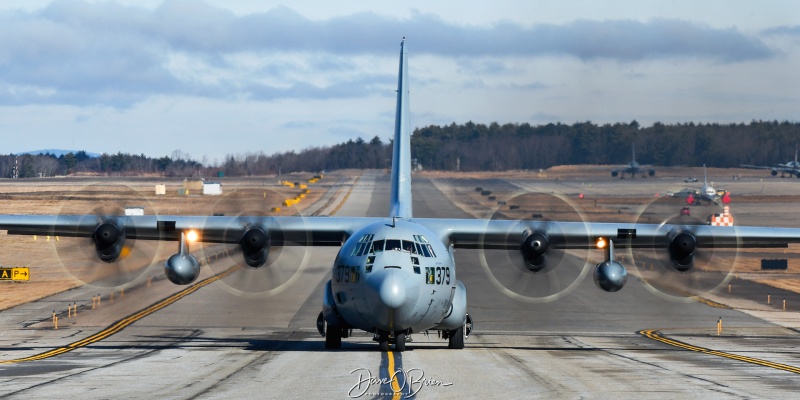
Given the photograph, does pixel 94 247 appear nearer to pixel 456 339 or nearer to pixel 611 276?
pixel 456 339

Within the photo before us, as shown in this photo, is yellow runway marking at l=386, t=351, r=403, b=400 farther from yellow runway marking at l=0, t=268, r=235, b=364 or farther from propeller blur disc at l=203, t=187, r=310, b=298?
yellow runway marking at l=0, t=268, r=235, b=364

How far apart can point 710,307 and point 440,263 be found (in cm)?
2760

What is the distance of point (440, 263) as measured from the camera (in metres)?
28.8

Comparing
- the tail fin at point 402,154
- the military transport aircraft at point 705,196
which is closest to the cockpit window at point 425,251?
the tail fin at point 402,154

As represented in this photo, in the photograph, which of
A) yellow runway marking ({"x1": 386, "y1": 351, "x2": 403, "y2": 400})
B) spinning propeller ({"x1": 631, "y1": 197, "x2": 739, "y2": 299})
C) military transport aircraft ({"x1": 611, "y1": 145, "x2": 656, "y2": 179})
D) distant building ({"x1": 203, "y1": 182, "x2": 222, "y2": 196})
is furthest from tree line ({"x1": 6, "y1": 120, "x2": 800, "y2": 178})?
yellow runway marking ({"x1": 386, "y1": 351, "x2": 403, "y2": 400})

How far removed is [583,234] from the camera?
35094 mm

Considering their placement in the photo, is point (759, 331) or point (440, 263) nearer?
point (440, 263)

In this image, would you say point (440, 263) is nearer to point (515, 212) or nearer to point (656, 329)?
point (656, 329)

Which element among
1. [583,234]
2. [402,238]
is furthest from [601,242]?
[402,238]

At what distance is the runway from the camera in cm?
2192

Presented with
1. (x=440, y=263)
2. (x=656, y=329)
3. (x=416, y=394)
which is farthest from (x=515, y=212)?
(x=416, y=394)

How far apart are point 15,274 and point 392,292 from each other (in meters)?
34.1

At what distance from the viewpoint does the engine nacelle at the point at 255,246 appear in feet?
109

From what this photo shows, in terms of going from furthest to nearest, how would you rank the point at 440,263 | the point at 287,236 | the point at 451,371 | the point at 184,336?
the point at 184,336
the point at 287,236
the point at 440,263
the point at 451,371
